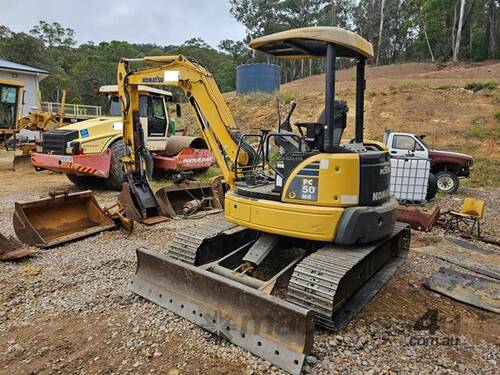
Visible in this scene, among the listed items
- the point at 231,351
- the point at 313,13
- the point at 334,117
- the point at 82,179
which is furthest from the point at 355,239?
the point at 313,13

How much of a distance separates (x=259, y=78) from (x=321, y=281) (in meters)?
24.5

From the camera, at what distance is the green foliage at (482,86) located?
20.2 metres

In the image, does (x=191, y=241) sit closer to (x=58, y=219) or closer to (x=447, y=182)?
(x=58, y=219)

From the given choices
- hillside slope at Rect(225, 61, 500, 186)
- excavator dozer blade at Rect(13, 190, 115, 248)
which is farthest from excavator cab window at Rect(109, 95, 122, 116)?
hillside slope at Rect(225, 61, 500, 186)

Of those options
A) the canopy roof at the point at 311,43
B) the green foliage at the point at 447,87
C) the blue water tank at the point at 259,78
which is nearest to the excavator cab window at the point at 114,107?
the canopy roof at the point at 311,43

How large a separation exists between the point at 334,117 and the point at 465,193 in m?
8.97

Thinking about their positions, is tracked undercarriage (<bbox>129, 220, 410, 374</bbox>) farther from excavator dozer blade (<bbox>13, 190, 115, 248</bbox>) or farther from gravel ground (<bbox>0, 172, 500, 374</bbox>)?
excavator dozer blade (<bbox>13, 190, 115, 248</bbox>)

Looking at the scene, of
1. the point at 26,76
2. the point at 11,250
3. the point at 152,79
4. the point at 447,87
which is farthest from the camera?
the point at 26,76

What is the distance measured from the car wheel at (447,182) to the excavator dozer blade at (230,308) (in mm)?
9259

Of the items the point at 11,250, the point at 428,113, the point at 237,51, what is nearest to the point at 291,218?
the point at 11,250

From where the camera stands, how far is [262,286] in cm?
358

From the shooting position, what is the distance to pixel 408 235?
5203 mm

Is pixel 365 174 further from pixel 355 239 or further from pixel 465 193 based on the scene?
pixel 465 193

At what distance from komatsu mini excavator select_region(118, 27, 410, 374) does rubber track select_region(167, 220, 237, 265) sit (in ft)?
0.05
